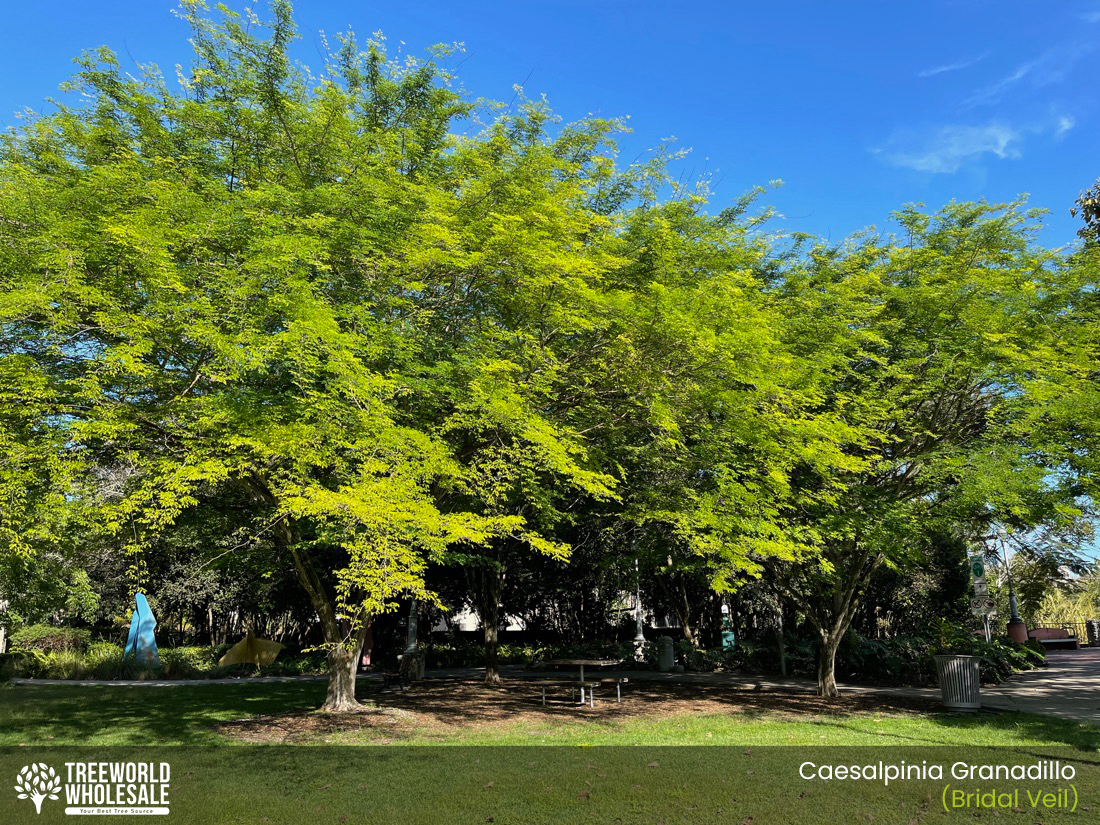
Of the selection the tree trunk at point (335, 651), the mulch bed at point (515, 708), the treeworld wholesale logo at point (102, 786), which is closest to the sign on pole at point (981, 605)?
the mulch bed at point (515, 708)

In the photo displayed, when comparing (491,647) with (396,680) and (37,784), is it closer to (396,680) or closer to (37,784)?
(396,680)

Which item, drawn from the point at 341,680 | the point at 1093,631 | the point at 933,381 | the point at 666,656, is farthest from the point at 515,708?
the point at 1093,631

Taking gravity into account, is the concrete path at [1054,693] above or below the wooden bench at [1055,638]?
above

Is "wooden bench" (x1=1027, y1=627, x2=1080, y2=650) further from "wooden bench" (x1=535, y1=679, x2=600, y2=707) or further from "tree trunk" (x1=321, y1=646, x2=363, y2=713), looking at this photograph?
"tree trunk" (x1=321, y1=646, x2=363, y2=713)

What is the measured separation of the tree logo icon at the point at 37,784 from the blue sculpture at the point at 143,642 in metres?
14.1

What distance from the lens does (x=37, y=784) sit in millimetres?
7645

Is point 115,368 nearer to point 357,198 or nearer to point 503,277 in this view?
point 357,198

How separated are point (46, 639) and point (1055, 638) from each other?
128 ft

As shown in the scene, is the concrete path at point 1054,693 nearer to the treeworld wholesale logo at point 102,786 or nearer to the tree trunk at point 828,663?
the tree trunk at point 828,663

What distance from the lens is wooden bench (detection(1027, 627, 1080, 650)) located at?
97.4 ft

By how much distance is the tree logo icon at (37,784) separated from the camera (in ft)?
23.2

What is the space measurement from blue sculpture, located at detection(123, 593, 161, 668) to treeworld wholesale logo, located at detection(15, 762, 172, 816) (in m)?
14.1

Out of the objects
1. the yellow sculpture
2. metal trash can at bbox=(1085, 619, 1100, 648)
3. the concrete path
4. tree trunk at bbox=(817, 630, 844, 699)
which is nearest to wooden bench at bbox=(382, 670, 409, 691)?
the yellow sculpture

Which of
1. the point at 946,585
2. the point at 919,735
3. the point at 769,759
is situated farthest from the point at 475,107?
the point at 946,585
